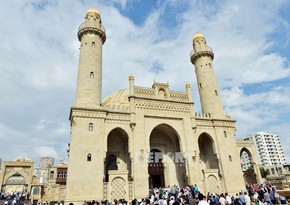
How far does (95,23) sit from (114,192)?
18.3m

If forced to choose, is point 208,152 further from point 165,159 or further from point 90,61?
point 90,61

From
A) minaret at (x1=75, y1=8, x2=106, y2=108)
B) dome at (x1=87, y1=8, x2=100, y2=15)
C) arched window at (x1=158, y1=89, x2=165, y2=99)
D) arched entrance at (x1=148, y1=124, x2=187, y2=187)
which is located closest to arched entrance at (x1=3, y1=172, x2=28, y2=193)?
minaret at (x1=75, y1=8, x2=106, y2=108)

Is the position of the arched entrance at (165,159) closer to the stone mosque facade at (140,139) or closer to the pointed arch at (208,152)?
the stone mosque facade at (140,139)

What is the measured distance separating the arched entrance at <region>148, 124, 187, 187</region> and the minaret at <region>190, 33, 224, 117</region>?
626 cm

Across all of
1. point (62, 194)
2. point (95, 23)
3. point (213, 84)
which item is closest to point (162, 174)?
point (213, 84)

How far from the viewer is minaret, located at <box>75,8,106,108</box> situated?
2100 centimetres

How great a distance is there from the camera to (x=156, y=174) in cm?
2289

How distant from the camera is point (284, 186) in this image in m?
25.2

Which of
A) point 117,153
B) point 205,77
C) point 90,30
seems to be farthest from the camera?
point 205,77

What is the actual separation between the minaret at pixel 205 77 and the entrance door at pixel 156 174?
9.38m

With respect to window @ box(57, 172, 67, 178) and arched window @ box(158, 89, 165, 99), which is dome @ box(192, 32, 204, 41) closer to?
arched window @ box(158, 89, 165, 99)

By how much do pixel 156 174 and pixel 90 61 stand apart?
45.8 feet

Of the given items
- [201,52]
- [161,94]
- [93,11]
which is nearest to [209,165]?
[161,94]

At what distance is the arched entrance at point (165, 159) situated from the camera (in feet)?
74.9
